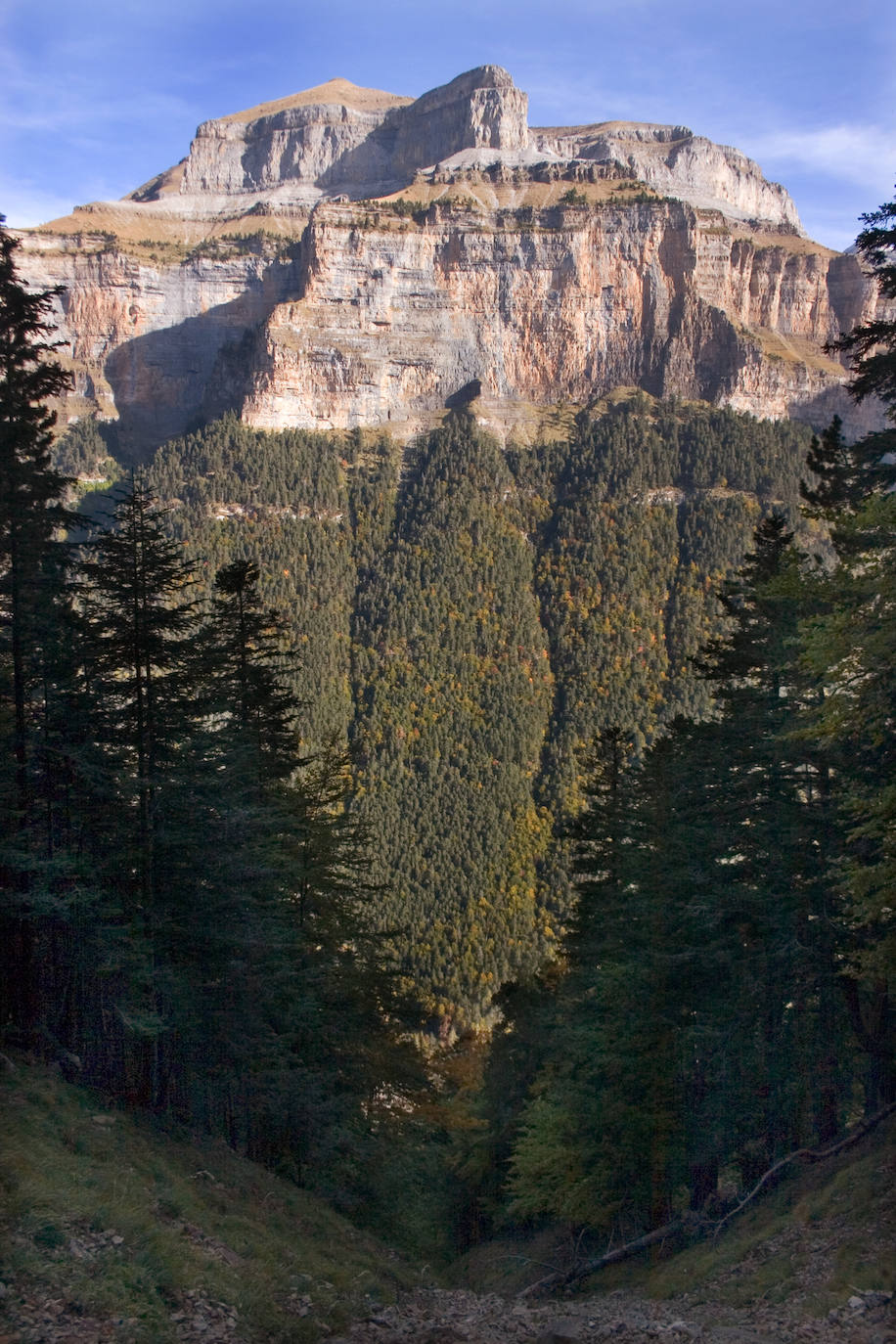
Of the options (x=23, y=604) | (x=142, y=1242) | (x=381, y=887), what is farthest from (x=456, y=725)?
(x=142, y=1242)

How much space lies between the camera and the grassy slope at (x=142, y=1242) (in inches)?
416

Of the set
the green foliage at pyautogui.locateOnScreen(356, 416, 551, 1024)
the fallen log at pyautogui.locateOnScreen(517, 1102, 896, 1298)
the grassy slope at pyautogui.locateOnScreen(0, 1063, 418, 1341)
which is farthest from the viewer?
the green foliage at pyautogui.locateOnScreen(356, 416, 551, 1024)

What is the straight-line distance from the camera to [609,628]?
494 feet

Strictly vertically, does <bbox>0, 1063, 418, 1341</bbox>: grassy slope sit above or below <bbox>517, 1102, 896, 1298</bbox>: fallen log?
above

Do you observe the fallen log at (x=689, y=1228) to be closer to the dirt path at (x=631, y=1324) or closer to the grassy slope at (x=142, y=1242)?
the dirt path at (x=631, y=1324)

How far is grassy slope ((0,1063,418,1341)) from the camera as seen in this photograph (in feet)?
34.7

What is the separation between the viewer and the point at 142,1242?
499 inches

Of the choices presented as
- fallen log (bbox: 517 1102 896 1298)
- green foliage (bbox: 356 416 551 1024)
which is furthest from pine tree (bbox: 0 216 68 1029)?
green foliage (bbox: 356 416 551 1024)

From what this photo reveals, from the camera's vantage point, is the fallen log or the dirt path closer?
the dirt path

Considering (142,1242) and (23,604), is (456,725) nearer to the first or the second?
(23,604)

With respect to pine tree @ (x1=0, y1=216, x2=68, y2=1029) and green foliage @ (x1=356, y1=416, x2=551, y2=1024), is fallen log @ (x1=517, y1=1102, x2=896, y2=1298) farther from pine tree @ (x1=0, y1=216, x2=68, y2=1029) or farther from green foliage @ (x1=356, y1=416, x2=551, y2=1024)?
green foliage @ (x1=356, y1=416, x2=551, y2=1024)

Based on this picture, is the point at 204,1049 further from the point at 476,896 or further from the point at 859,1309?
the point at 476,896

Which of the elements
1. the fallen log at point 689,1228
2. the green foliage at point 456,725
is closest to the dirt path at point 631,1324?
the fallen log at point 689,1228

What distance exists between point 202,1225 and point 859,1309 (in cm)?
1001
